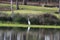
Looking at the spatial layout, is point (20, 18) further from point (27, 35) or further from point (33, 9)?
point (27, 35)

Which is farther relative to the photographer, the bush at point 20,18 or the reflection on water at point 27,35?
the bush at point 20,18

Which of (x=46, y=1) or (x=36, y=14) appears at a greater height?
(x=46, y=1)

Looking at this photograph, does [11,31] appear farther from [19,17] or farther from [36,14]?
[36,14]

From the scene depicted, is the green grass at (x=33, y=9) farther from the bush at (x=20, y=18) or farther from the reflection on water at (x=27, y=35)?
the reflection on water at (x=27, y=35)

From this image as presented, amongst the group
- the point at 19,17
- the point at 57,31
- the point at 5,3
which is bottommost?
the point at 57,31

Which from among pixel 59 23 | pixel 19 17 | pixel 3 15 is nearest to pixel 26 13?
pixel 19 17

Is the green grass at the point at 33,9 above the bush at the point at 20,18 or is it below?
above

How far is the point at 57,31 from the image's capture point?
4.41m

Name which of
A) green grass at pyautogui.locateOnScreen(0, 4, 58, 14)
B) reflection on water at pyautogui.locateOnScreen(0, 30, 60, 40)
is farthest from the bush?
reflection on water at pyautogui.locateOnScreen(0, 30, 60, 40)

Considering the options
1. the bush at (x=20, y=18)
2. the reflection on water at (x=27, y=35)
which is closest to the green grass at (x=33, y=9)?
the bush at (x=20, y=18)

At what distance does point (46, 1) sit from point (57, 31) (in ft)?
2.50

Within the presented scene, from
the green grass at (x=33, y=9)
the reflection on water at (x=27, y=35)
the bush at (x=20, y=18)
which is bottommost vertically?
the reflection on water at (x=27, y=35)

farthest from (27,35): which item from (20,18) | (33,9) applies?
(33,9)

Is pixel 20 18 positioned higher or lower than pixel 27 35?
higher
